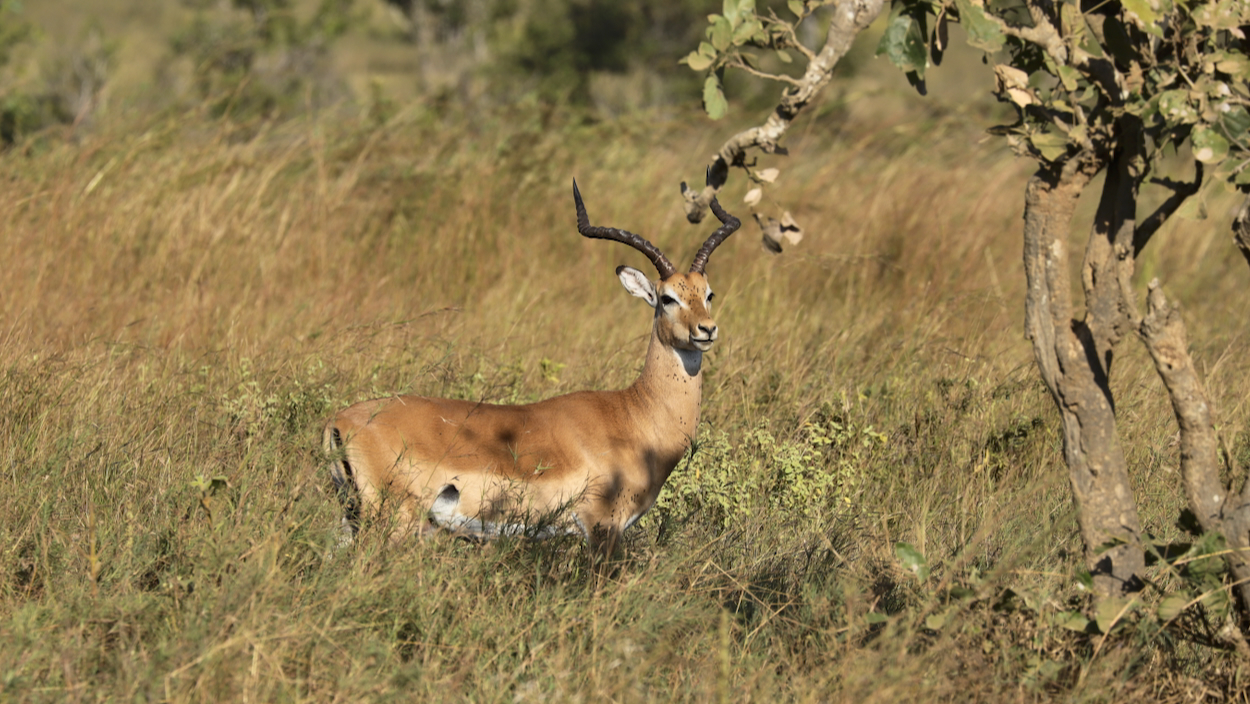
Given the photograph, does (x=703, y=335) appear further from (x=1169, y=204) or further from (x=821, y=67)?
(x=1169, y=204)

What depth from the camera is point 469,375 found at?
5.26 m

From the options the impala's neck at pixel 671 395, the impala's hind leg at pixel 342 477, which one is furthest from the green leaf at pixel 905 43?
the impala's hind leg at pixel 342 477

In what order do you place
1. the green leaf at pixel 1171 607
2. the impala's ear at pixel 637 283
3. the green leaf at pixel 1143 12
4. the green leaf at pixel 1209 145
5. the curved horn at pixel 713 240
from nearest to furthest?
the green leaf at pixel 1143 12 → the green leaf at pixel 1209 145 → the green leaf at pixel 1171 607 → the curved horn at pixel 713 240 → the impala's ear at pixel 637 283

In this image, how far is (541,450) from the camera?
4.00 m

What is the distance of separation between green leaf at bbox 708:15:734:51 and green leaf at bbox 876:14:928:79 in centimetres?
38

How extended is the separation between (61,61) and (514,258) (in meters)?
8.76

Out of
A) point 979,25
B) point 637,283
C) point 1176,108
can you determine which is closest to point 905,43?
point 979,25

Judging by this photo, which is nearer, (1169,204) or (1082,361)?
(1169,204)

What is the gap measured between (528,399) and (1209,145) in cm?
327

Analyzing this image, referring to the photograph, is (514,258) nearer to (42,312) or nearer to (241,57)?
A: (42,312)

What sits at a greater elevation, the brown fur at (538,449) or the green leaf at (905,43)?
the green leaf at (905,43)

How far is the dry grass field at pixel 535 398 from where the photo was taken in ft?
9.51

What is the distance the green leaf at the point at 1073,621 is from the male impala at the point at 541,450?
58.6 inches

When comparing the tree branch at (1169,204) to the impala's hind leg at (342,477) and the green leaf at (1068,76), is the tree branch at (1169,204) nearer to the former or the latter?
the green leaf at (1068,76)
